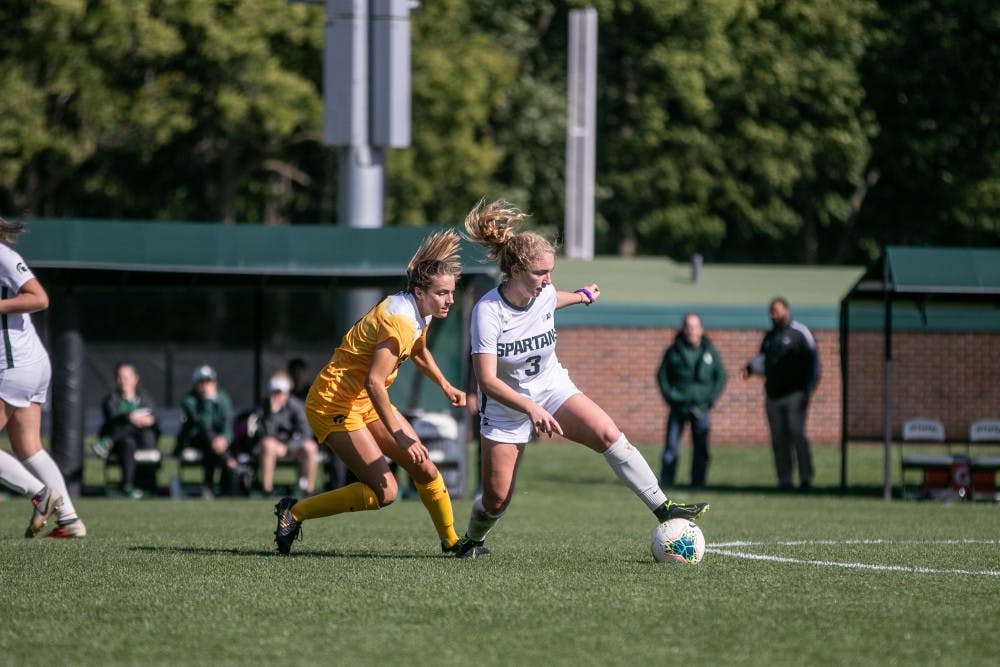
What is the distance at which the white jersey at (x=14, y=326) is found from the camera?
32.9ft

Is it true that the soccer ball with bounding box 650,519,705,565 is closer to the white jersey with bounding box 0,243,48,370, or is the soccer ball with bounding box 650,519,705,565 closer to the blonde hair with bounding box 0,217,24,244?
the white jersey with bounding box 0,243,48,370

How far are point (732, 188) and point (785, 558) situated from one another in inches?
1360

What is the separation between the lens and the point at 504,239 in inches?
353

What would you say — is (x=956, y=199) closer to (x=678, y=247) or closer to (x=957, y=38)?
(x=957, y=38)

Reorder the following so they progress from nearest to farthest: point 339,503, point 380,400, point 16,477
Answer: point 380,400 → point 339,503 → point 16,477

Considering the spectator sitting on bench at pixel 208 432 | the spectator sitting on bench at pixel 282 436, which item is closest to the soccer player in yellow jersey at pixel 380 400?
the spectator sitting on bench at pixel 282 436

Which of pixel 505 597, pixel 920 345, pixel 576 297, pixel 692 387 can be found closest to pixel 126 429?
pixel 692 387

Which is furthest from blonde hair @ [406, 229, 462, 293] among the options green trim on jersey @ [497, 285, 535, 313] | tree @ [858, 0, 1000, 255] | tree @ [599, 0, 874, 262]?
tree @ [858, 0, 1000, 255]

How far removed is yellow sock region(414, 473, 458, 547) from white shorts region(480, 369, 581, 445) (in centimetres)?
48

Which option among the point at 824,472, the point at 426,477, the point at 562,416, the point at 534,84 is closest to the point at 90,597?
the point at 426,477

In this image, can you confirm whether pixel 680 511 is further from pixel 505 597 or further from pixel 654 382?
pixel 654 382

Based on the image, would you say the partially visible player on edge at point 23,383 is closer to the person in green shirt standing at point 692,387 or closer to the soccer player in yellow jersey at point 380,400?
the soccer player in yellow jersey at point 380,400

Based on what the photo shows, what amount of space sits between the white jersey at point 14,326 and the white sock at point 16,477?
61 cm

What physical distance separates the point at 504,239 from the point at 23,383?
327cm
